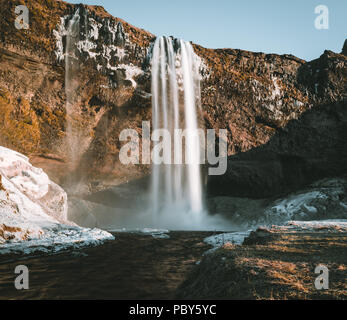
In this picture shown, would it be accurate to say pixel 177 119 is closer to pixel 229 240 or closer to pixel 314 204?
pixel 314 204

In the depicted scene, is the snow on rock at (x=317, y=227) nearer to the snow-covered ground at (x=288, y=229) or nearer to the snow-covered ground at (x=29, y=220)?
the snow-covered ground at (x=288, y=229)

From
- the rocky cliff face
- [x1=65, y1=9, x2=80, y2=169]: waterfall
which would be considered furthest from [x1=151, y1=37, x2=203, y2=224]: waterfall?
[x1=65, y1=9, x2=80, y2=169]: waterfall

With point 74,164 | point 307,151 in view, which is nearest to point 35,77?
point 74,164

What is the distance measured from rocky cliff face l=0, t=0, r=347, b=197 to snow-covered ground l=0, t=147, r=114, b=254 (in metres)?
8.72

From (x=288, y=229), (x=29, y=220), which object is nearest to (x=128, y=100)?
(x=29, y=220)

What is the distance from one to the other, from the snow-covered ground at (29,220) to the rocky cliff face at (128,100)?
8723mm

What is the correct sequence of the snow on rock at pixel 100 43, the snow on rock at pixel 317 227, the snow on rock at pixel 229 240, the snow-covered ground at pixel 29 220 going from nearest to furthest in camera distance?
the snow-covered ground at pixel 29 220, the snow on rock at pixel 317 227, the snow on rock at pixel 229 240, the snow on rock at pixel 100 43

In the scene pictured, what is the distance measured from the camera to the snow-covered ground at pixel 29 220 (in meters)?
15.5

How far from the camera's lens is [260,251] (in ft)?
31.6

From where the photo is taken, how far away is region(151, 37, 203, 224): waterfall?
36.2 m

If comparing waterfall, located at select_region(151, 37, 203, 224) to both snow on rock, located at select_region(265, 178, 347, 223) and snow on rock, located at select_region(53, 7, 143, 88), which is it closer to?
snow on rock, located at select_region(53, 7, 143, 88)

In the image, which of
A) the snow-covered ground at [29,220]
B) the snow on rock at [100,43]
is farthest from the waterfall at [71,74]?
the snow-covered ground at [29,220]

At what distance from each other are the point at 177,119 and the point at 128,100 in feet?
22.9
